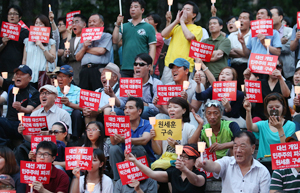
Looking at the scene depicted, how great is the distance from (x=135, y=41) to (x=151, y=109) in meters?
1.90

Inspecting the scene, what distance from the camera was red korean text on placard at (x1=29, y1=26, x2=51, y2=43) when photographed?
32.9 feet

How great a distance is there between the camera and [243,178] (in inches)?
236

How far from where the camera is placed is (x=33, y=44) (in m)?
10.3

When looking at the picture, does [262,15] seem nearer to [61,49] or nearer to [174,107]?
[174,107]

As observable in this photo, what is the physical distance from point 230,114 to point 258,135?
83cm

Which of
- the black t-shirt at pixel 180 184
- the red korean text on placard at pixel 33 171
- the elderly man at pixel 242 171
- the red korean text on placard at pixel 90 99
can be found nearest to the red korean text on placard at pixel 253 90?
the elderly man at pixel 242 171

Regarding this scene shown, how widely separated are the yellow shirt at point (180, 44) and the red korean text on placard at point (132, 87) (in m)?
1.82

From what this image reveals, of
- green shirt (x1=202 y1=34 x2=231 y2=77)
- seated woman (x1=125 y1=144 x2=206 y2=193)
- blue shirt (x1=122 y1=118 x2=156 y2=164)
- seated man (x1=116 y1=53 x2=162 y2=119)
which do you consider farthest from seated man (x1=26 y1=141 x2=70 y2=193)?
green shirt (x1=202 y1=34 x2=231 y2=77)

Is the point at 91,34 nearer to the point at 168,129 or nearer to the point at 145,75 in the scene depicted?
the point at 145,75

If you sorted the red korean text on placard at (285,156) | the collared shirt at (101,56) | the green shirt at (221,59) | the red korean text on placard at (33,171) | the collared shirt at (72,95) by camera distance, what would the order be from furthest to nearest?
1. the collared shirt at (101,56)
2. the green shirt at (221,59)
3. the collared shirt at (72,95)
4. the red korean text on placard at (33,171)
5. the red korean text on placard at (285,156)

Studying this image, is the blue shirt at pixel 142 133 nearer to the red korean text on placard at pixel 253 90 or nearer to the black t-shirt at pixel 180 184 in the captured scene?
the black t-shirt at pixel 180 184

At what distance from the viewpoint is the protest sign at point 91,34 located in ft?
31.7

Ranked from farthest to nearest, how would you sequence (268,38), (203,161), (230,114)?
(268,38), (230,114), (203,161)

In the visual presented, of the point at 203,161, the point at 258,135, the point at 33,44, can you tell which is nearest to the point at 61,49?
the point at 33,44
